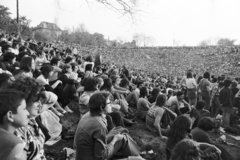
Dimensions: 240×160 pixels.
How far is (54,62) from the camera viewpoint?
21.8ft

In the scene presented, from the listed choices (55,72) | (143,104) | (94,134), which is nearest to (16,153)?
(94,134)

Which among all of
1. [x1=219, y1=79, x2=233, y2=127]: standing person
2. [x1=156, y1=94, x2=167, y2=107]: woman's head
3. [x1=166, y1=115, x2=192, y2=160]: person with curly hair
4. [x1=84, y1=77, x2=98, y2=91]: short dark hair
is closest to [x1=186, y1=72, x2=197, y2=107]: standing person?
[x1=219, y1=79, x2=233, y2=127]: standing person

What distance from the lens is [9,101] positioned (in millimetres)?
1937

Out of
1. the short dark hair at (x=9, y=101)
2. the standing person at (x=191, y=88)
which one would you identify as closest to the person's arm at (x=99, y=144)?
the short dark hair at (x=9, y=101)

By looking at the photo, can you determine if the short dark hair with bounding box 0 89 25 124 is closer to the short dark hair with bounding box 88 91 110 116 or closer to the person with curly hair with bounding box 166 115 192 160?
the short dark hair with bounding box 88 91 110 116

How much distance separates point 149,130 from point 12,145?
13.9ft

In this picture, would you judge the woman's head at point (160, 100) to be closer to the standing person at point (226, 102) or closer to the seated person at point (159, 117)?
the seated person at point (159, 117)

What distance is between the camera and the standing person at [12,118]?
173 centimetres

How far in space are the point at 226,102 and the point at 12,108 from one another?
21.8 feet

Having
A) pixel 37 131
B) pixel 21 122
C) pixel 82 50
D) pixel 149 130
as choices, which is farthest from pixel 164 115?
pixel 82 50

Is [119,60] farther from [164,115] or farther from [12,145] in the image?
[12,145]

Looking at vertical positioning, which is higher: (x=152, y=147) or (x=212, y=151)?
(x=212, y=151)

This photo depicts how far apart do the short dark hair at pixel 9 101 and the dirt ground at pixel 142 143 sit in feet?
6.17

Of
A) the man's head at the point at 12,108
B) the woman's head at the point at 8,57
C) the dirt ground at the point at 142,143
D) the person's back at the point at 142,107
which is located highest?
the woman's head at the point at 8,57
